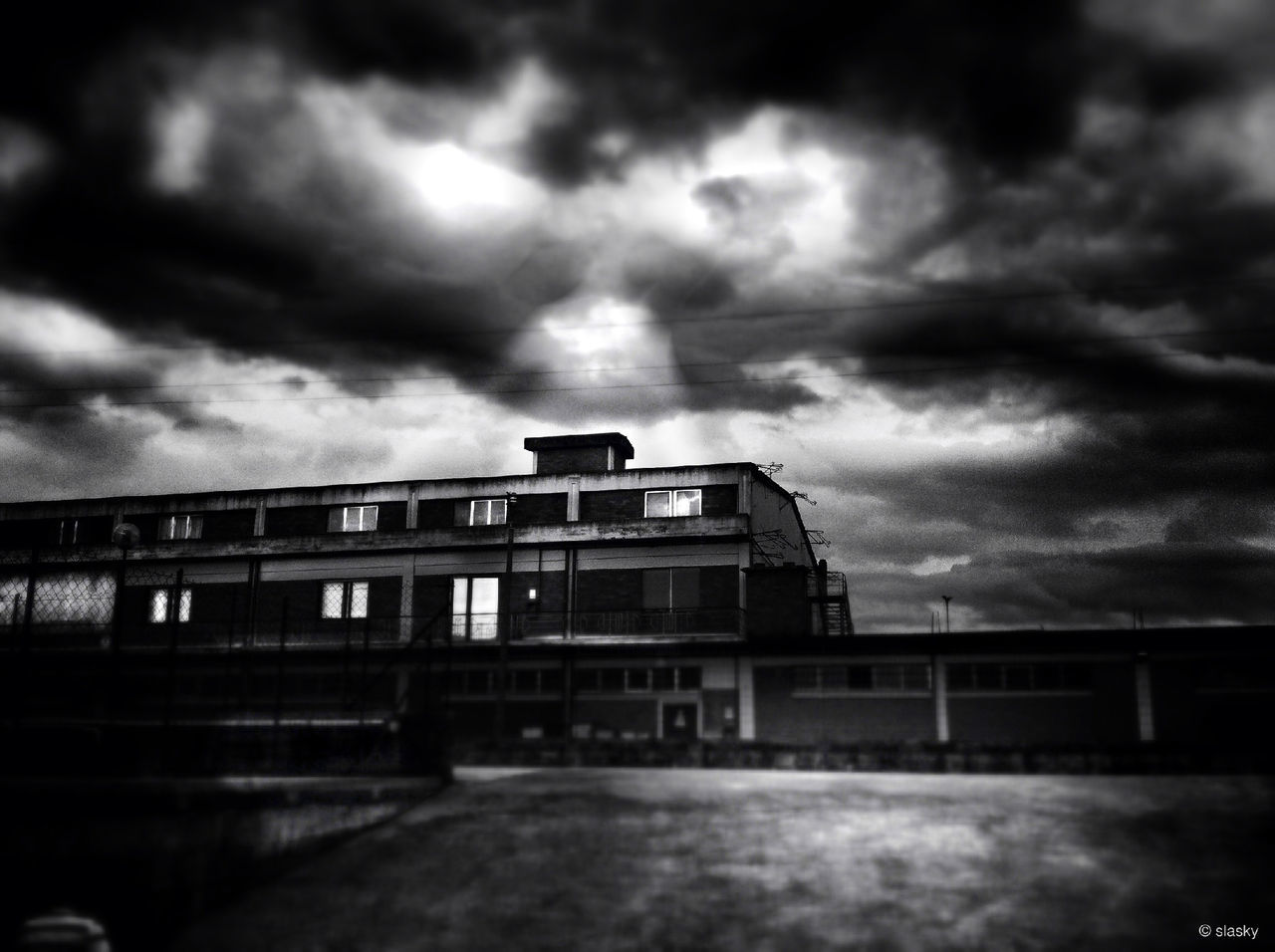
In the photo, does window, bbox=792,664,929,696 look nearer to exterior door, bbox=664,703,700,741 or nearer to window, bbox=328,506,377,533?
exterior door, bbox=664,703,700,741

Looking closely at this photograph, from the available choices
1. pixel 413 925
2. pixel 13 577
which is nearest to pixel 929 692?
pixel 413 925

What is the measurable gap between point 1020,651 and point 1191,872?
19.6 metres

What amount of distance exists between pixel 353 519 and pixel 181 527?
8.17m

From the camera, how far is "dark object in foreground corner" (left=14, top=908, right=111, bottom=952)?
30.5ft

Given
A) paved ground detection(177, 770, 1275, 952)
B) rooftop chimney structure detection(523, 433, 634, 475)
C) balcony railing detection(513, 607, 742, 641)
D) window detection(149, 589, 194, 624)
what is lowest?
paved ground detection(177, 770, 1275, 952)

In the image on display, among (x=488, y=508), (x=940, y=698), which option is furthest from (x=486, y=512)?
(x=940, y=698)

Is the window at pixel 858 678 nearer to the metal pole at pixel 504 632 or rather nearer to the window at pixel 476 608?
the metal pole at pixel 504 632

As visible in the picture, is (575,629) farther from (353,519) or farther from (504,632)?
(353,519)

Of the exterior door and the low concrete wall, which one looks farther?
the exterior door

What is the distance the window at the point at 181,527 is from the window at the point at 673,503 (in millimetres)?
20124

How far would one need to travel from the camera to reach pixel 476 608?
41094 millimetres

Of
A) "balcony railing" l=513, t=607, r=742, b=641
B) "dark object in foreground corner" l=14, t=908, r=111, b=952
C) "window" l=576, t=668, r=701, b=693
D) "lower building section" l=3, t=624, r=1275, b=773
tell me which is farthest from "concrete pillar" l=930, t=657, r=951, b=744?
"dark object in foreground corner" l=14, t=908, r=111, b=952

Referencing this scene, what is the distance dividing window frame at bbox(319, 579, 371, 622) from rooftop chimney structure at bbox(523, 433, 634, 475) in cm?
839

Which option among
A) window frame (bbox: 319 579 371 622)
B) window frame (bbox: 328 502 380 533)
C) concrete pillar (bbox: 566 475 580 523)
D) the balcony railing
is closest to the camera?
the balcony railing
